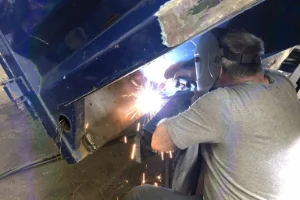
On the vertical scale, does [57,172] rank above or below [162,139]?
below

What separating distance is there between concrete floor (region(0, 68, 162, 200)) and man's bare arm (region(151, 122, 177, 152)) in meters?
1.21

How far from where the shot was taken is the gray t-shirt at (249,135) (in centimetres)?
152

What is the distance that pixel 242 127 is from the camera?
1517mm

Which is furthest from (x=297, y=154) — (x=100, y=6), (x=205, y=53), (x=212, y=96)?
(x=100, y=6)

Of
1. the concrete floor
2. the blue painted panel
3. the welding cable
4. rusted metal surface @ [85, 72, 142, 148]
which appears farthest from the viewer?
the welding cable

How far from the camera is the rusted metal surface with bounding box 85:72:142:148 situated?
2209 mm

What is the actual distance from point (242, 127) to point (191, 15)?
0.65 metres

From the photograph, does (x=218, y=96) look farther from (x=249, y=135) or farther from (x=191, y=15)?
(x=191, y=15)

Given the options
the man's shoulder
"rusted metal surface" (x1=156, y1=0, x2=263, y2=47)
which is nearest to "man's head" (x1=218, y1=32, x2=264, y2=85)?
the man's shoulder

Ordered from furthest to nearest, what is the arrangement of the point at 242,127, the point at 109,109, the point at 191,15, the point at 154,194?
the point at 109,109
the point at 154,194
the point at 242,127
the point at 191,15

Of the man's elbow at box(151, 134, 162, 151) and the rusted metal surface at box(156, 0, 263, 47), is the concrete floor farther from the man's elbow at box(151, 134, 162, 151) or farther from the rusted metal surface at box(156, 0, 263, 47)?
the rusted metal surface at box(156, 0, 263, 47)

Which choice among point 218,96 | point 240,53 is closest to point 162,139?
point 218,96

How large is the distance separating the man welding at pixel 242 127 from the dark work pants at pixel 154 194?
0.86ft

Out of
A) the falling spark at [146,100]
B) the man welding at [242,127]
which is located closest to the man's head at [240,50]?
the man welding at [242,127]
